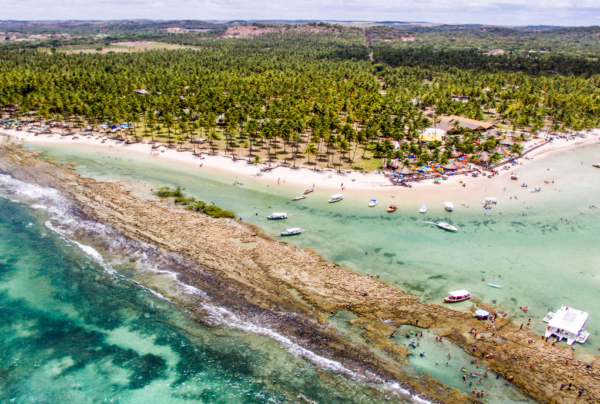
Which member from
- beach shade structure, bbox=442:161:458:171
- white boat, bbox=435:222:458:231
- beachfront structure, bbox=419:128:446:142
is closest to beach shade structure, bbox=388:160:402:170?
beach shade structure, bbox=442:161:458:171

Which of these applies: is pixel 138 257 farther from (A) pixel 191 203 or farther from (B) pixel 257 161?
(B) pixel 257 161

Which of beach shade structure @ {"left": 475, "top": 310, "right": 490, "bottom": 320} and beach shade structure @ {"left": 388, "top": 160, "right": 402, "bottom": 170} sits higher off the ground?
beach shade structure @ {"left": 388, "top": 160, "right": 402, "bottom": 170}

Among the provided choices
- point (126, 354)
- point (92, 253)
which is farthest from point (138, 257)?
point (126, 354)

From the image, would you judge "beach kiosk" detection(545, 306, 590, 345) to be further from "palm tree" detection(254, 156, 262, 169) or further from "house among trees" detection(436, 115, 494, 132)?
"house among trees" detection(436, 115, 494, 132)

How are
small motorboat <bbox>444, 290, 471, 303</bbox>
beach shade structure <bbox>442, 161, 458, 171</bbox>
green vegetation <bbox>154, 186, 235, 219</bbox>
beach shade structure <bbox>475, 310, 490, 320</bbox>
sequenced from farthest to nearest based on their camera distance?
beach shade structure <bbox>442, 161, 458, 171</bbox> < green vegetation <bbox>154, 186, 235, 219</bbox> < small motorboat <bbox>444, 290, 471, 303</bbox> < beach shade structure <bbox>475, 310, 490, 320</bbox>

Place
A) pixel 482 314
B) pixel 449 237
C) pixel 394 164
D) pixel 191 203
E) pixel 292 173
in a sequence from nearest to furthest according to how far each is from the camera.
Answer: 1. pixel 482 314
2. pixel 449 237
3. pixel 191 203
4. pixel 292 173
5. pixel 394 164

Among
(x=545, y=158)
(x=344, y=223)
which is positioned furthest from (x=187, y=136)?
(x=545, y=158)
